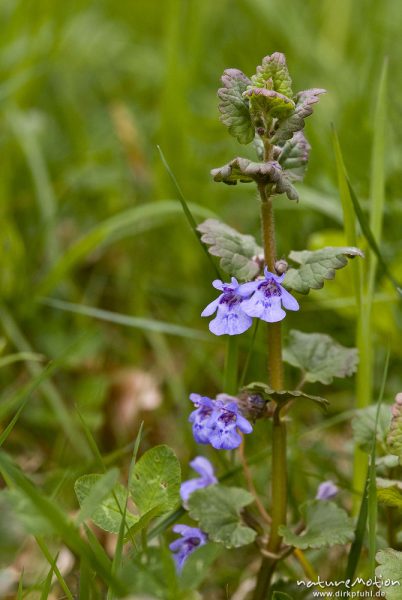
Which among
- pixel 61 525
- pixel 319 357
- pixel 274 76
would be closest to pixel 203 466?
pixel 319 357

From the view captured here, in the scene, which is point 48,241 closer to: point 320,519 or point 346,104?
point 346,104

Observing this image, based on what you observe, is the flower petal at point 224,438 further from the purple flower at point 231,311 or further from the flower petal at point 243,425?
the purple flower at point 231,311

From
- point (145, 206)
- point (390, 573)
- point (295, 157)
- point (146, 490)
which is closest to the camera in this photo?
point (390, 573)

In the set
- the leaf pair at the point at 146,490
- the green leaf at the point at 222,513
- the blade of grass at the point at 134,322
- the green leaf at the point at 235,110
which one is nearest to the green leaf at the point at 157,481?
the leaf pair at the point at 146,490

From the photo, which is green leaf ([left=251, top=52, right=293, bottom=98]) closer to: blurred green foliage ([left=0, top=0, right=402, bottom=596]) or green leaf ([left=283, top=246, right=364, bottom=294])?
green leaf ([left=283, top=246, right=364, bottom=294])

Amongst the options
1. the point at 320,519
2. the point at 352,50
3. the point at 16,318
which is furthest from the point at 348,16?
the point at 320,519

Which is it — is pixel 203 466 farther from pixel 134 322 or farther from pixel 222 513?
pixel 134 322
